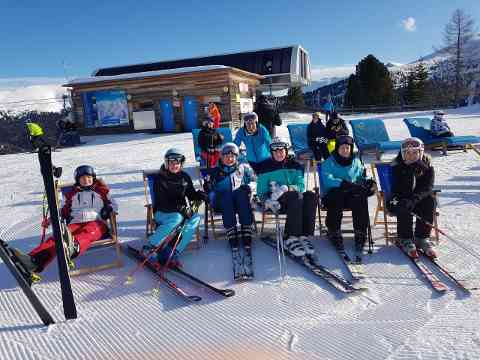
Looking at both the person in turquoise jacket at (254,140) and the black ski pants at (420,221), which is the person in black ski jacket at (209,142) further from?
the black ski pants at (420,221)

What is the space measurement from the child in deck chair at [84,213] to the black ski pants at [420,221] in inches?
107

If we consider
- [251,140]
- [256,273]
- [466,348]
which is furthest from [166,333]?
[251,140]

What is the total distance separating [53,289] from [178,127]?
13131mm

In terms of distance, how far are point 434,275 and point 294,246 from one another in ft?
3.87

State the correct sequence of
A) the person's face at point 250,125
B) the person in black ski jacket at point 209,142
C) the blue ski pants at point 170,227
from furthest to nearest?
the person in black ski jacket at point 209,142
the person's face at point 250,125
the blue ski pants at point 170,227

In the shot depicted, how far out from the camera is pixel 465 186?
5.54 meters

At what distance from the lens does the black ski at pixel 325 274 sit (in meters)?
2.88

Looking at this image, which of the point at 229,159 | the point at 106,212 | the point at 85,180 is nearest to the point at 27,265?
the point at 106,212

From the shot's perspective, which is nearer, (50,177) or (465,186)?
(50,177)

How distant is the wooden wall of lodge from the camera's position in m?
15.2

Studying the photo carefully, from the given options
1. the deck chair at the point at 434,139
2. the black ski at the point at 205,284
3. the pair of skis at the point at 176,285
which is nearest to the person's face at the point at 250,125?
the pair of skis at the point at 176,285

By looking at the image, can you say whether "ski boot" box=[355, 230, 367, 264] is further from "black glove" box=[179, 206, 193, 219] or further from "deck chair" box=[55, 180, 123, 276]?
"deck chair" box=[55, 180, 123, 276]

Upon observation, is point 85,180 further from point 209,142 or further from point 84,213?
point 209,142

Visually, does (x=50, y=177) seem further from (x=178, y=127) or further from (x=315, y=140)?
(x=178, y=127)
